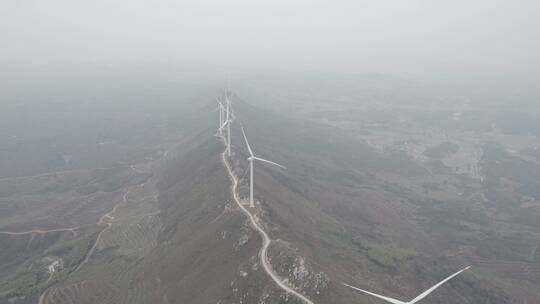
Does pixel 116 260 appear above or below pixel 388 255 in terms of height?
below

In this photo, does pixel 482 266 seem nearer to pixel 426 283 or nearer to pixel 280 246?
pixel 426 283

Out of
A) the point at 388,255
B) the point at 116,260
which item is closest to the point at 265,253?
the point at 388,255

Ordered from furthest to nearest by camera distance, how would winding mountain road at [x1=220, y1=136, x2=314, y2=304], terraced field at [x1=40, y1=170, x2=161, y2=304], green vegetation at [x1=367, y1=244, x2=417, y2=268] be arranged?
green vegetation at [x1=367, y1=244, x2=417, y2=268] < terraced field at [x1=40, y1=170, x2=161, y2=304] < winding mountain road at [x1=220, y1=136, x2=314, y2=304]

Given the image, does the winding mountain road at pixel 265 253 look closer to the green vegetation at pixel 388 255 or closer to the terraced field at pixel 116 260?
the terraced field at pixel 116 260

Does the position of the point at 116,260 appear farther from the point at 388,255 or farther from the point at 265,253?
the point at 388,255

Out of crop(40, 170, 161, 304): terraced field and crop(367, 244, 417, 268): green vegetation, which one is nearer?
crop(40, 170, 161, 304): terraced field

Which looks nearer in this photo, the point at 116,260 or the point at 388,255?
the point at 116,260

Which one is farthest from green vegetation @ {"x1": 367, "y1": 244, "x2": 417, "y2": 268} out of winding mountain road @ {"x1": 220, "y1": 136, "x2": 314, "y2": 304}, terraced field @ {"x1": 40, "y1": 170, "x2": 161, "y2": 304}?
terraced field @ {"x1": 40, "y1": 170, "x2": 161, "y2": 304}

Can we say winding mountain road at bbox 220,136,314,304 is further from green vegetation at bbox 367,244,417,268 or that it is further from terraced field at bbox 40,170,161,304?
green vegetation at bbox 367,244,417,268

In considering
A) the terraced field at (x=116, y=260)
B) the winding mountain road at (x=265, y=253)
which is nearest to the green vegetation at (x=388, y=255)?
→ the winding mountain road at (x=265, y=253)

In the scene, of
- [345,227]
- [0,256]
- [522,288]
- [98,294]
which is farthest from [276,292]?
[0,256]

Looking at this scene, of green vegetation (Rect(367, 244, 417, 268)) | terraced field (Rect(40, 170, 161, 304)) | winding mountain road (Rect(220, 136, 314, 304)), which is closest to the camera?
winding mountain road (Rect(220, 136, 314, 304))
